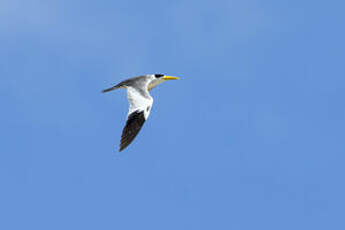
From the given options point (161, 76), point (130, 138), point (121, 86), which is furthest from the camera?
point (161, 76)

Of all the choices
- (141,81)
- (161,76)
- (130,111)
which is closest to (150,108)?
(130,111)

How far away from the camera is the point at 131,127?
22391mm

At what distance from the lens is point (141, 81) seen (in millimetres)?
27922

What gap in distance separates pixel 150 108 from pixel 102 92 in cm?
496

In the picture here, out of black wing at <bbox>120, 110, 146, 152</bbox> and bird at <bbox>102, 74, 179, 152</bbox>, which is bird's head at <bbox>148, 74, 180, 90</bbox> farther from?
black wing at <bbox>120, 110, 146, 152</bbox>

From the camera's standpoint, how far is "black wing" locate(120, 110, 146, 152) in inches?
860

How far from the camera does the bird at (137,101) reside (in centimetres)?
2217

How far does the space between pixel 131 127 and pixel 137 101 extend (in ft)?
7.88

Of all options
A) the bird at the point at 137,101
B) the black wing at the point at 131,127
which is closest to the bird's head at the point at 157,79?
the bird at the point at 137,101

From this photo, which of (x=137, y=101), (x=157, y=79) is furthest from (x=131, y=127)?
(x=157, y=79)

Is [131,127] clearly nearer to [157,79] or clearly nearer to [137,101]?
[137,101]

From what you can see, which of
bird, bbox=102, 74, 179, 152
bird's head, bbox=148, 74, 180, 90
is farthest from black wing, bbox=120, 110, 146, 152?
bird's head, bbox=148, 74, 180, 90

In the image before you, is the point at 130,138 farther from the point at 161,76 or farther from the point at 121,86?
the point at 161,76

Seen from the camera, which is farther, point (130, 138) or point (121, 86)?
point (121, 86)
